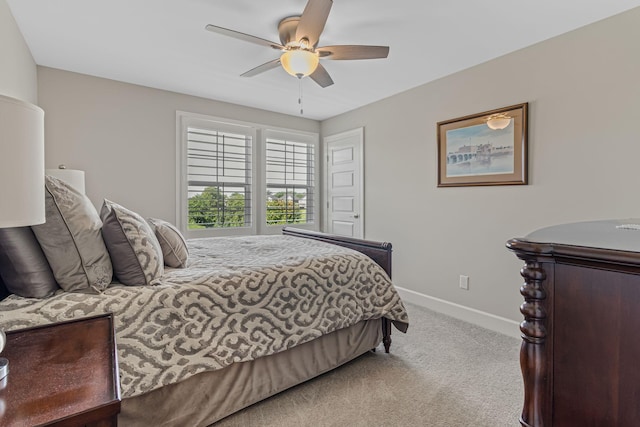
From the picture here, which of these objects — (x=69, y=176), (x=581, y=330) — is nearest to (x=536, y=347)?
(x=581, y=330)

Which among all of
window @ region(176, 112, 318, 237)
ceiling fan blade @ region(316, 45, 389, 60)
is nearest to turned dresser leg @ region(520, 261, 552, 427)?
ceiling fan blade @ region(316, 45, 389, 60)

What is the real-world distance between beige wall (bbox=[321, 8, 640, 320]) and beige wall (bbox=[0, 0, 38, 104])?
3.41 meters

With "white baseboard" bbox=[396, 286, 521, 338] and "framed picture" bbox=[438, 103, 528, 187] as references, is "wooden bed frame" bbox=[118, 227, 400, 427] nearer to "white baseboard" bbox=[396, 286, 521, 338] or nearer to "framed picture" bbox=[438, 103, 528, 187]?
"white baseboard" bbox=[396, 286, 521, 338]

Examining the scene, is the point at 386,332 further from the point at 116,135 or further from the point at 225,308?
the point at 116,135

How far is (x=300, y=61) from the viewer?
7.24 feet

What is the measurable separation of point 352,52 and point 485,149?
1.58m

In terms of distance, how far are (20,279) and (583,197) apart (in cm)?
Answer: 340

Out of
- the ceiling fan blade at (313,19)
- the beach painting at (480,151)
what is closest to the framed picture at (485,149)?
the beach painting at (480,151)

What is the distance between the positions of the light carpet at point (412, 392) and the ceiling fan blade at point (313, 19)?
2209mm

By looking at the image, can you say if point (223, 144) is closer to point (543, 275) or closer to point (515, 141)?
point (515, 141)

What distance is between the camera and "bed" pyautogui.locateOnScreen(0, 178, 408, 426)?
1378mm

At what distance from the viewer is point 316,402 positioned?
1.84 metres

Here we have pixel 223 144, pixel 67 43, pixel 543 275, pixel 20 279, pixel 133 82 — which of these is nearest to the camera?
pixel 543 275

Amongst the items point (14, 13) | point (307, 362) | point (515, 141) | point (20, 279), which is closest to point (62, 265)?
point (20, 279)
